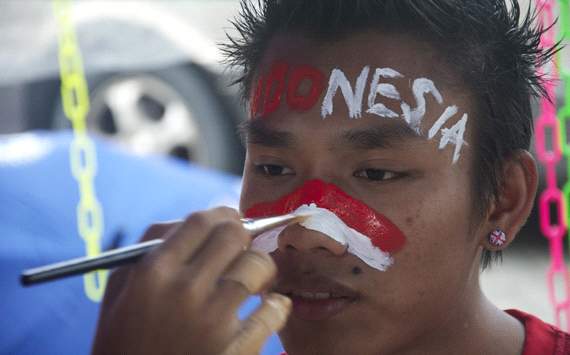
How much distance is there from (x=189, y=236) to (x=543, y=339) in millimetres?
908

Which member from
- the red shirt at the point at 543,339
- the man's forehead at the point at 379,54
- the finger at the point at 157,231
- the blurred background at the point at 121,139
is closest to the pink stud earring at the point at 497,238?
the red shirt at the point at 543,339

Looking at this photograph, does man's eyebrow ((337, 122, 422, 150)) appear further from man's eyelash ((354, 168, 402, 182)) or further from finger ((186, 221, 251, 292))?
finger ((186, 221, 251, 292))

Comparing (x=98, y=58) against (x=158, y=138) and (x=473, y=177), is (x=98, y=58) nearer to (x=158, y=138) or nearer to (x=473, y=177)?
(x=158, y=138)

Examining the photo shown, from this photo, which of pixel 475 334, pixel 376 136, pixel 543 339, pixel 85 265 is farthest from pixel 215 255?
pixel 543 339

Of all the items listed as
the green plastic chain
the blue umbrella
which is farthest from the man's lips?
the green plastic chain

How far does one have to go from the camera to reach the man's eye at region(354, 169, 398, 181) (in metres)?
1.55

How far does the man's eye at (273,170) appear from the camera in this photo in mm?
1614

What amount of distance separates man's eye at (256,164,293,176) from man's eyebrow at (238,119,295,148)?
0.04 metres

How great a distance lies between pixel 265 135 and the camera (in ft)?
5.35

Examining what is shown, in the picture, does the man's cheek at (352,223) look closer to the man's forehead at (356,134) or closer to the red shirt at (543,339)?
the man's forehead at (356,134)

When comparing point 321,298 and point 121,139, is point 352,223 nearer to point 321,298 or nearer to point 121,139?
point 321,298

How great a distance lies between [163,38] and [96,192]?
4.61 feet

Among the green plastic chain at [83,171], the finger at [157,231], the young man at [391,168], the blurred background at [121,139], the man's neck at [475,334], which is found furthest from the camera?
the blurred background at [121,139]

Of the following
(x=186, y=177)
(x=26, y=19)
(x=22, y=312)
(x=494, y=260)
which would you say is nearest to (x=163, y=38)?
(x=26, y=19)
